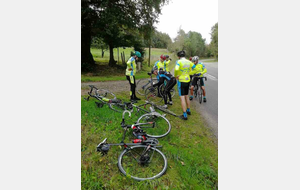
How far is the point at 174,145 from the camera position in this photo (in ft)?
13.6

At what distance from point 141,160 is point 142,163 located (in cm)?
8

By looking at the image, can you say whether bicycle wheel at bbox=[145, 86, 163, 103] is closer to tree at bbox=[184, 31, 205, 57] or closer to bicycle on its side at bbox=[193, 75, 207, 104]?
bicycle on its side at bbox=[193, 75, 207, 104]

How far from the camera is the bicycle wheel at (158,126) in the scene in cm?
441

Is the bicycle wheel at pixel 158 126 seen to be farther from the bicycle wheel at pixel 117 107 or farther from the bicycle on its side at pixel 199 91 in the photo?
the bicycle on its side at pixel 199 91

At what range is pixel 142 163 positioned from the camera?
3174 mm

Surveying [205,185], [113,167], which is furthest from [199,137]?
[113,167]

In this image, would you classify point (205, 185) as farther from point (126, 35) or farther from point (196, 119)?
point (126, 35)

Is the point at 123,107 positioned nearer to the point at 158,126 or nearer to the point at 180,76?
the point at 158,126

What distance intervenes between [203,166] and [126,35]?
53.8ft

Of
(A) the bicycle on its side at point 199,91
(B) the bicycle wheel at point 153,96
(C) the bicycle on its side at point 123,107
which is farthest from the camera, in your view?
(A) the bicycle on its side at point 199,91

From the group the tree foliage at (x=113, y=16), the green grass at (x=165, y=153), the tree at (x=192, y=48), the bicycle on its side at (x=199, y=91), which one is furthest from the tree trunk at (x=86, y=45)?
the tree at (x=192, y=48)

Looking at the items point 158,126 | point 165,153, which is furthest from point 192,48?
point 165,153

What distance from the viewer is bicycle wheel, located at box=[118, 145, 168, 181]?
2949 millimetres

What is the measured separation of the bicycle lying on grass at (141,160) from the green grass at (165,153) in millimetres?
139
